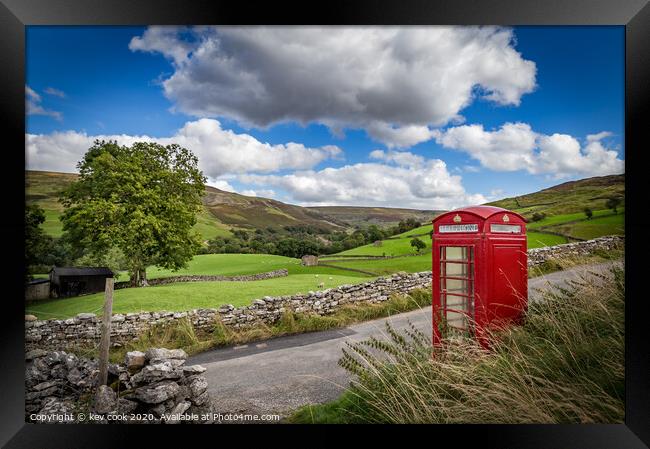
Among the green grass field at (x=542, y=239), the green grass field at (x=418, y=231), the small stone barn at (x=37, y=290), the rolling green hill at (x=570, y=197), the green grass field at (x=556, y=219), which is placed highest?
the rolling green hill at (x=570, y=197)

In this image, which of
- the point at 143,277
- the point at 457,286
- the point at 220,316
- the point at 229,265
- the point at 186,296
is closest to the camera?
the point at 457,286

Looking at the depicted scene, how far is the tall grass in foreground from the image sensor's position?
88.7 inches

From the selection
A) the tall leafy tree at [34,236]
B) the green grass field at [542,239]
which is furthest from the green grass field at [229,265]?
the green grass field at [542,239]

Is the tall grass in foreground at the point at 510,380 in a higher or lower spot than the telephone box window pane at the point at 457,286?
lower

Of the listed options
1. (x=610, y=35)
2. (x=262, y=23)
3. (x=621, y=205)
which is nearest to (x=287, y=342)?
(x=262, y=23)

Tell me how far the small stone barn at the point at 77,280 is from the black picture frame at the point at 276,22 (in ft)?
0.93

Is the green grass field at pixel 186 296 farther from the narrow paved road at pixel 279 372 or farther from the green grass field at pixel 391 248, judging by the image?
the narrow paved road at pixel 279 372

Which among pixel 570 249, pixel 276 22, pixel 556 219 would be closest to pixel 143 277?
pixel 276 22

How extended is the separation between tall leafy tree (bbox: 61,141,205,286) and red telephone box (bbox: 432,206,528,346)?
2528 mm

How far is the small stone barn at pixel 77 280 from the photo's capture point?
289cm

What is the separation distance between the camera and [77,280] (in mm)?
2943

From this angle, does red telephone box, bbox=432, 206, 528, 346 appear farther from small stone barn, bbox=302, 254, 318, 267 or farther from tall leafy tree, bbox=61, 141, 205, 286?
tall leafy tree, bbox=61, 141, 205, 286

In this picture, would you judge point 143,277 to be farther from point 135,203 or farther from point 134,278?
point 135,203

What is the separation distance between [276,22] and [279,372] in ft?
10.8
